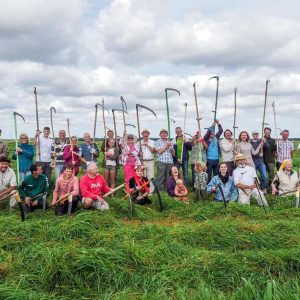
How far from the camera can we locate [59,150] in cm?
1245

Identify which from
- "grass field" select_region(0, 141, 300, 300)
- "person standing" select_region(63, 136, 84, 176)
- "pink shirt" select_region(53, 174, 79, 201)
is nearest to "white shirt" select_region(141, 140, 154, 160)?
"person standing" select_region(63, 136, 84, 176)

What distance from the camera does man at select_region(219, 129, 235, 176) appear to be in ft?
40.6

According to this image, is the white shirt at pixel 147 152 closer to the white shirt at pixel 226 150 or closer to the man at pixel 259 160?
the white shirt at pixel 226 150

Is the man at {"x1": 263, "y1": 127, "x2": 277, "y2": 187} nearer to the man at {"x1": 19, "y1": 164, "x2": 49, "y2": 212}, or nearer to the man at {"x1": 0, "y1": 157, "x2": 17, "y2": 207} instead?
the man at {"x1": 19, "y1": 164, "x2": 49, "y2": 212}

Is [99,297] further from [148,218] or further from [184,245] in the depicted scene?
[148,218]

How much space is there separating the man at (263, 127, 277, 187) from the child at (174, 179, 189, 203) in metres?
3.37

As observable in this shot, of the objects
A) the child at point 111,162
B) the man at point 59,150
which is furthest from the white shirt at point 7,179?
the child at point 111,162

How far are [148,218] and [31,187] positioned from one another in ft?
9.72

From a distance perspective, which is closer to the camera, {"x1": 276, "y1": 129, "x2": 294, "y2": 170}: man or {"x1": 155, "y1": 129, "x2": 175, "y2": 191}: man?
{"x1": 155, "y1": 129, "x2": 175, "y2": 191}: man

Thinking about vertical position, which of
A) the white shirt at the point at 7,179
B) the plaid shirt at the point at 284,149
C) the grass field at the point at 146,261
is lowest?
the grass field at the point at 146,261

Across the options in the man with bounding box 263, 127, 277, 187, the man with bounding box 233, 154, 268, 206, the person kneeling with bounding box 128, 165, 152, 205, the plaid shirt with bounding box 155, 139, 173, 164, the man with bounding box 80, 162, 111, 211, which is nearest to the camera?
the man with bounding box 80, 162, 111, 211

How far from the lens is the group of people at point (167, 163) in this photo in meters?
10.7

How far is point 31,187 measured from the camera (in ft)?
33.9

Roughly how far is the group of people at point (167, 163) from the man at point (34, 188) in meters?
0.02
